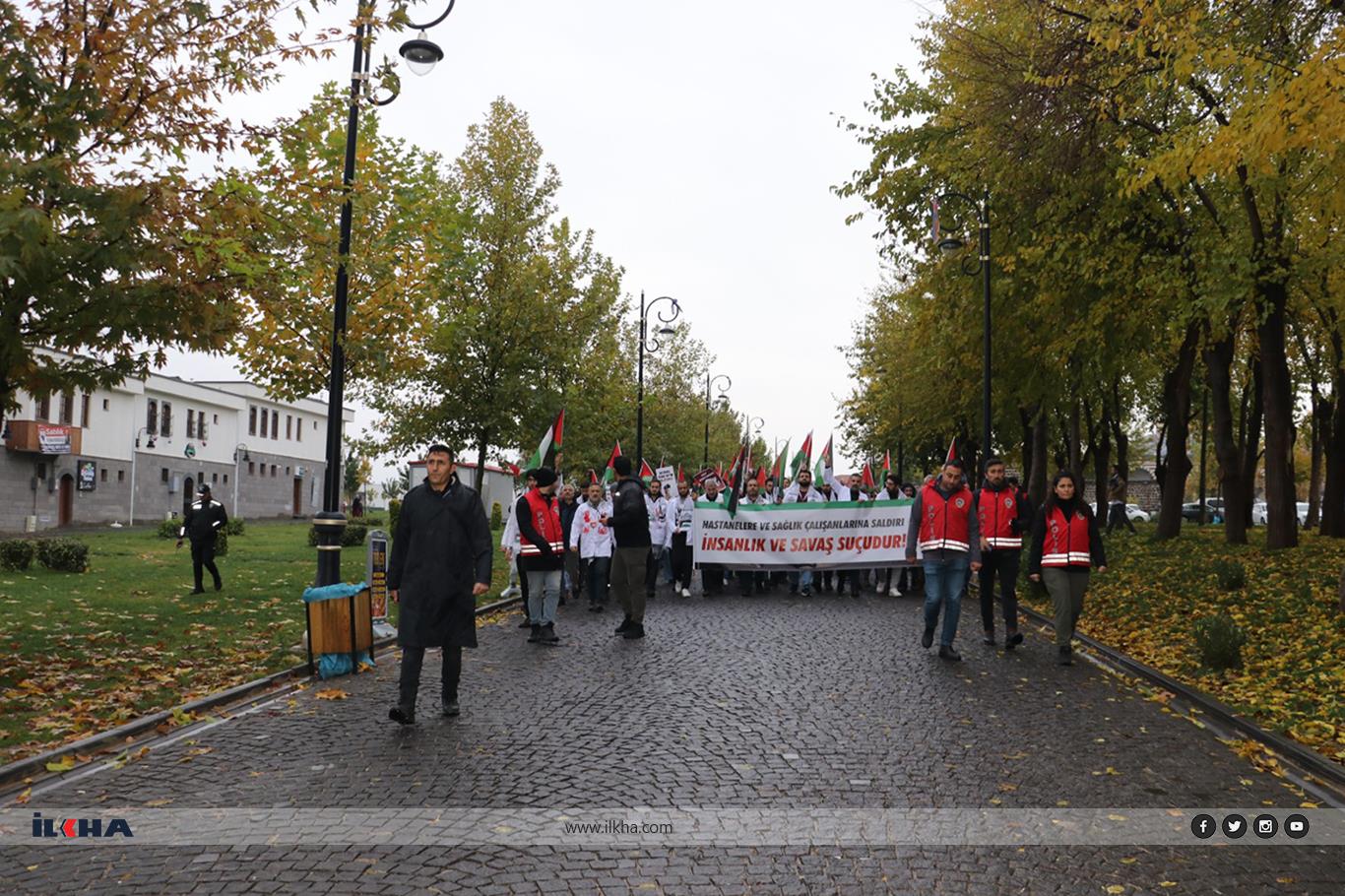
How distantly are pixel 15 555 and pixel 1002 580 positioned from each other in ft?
61.9

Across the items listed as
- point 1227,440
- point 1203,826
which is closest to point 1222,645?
point 1203,826

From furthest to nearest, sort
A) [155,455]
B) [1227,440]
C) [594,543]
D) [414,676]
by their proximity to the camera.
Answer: [155,455], [1227,440], [594,543], [414,676]

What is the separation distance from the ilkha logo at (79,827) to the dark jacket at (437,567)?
2.52m

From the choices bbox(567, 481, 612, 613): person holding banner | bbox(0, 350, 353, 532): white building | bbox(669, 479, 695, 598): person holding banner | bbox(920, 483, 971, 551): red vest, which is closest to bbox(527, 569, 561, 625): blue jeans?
bbox(567, 481, 612, 613): person holding banner

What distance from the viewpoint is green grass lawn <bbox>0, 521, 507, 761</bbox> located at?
811 cm

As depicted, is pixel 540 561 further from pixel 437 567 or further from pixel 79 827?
pixel 79 827

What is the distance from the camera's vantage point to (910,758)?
671 centimetres

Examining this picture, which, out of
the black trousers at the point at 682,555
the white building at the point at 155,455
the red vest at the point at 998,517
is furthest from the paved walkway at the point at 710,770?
the white building at the point at 155,455

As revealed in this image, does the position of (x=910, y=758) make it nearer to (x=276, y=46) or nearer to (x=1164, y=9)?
(x=276, y=46)

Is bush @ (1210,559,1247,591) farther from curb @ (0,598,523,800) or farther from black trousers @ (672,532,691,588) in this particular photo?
curb @ (0,598,523,800)

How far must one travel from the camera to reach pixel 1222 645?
9898 mm

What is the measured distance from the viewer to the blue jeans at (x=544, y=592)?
12.1 meters

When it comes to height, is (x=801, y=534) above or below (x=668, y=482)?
below

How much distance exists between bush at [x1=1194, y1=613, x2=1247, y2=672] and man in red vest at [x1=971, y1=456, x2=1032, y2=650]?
217cm
